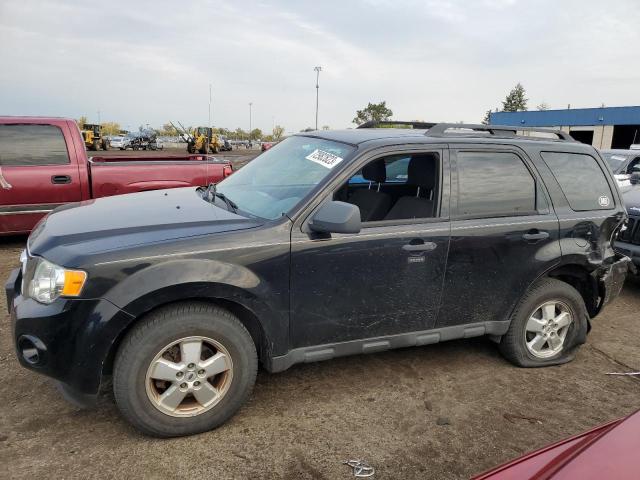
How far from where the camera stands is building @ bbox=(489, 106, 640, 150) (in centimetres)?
4047

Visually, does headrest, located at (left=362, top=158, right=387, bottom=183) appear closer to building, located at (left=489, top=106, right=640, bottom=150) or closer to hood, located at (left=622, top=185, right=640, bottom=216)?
hood, located at (left=622, top=185, right=640, bottom=216)

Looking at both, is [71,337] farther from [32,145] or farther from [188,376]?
[32,145]

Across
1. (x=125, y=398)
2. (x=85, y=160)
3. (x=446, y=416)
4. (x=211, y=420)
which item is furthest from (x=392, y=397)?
(x=85, y=160)

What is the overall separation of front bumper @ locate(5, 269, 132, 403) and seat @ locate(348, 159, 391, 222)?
6.55 feet

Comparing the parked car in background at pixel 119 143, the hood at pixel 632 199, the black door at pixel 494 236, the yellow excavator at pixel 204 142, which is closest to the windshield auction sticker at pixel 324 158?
the black door at pixel 494 236

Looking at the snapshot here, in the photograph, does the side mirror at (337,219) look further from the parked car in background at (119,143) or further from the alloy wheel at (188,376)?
the parked car in background at (119,143)

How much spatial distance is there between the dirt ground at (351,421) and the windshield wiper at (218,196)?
4.13ft

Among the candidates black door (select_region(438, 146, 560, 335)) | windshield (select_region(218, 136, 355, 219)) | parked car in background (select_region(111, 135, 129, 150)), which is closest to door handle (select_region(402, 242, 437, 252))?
black door (select_region(438, 146, 560, 335))

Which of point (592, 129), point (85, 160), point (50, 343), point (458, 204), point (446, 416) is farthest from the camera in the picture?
point (592, 129)

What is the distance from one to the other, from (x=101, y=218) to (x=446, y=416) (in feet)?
8.37

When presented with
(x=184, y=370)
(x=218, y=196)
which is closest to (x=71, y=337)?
(x=184, y=370)

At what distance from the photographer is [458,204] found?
11.6 feet

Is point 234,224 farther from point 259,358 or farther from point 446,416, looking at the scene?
point 446,416

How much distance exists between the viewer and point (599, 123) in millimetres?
42688
